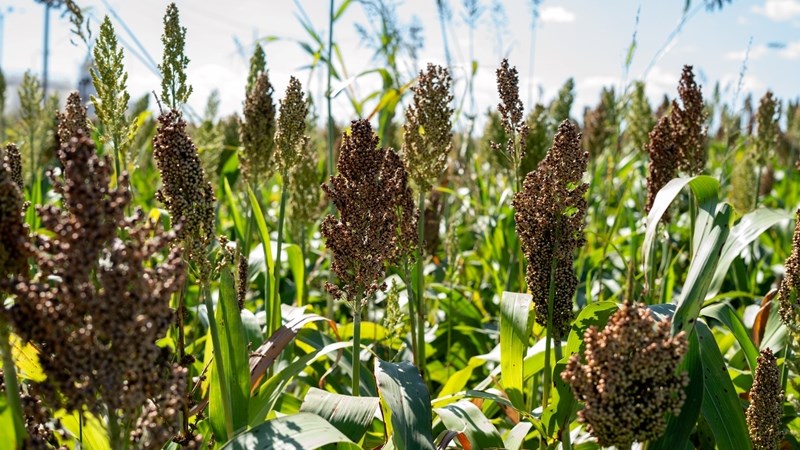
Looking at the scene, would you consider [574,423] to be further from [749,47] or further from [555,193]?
[749,47]

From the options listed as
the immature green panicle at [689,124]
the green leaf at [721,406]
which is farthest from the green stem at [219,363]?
the immature green panicle at [689,124]

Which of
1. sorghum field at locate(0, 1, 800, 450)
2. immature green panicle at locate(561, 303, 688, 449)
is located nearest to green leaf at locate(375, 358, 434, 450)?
sorghum field at locate(0, 1, 800, 450)

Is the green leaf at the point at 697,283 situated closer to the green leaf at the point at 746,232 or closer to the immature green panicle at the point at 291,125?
the green leaf at the point at 746,232

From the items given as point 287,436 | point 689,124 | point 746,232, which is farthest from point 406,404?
point 689,124

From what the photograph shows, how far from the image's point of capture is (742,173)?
6910 mm

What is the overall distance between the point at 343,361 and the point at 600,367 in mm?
1733

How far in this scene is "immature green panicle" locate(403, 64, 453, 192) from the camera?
10.5ft

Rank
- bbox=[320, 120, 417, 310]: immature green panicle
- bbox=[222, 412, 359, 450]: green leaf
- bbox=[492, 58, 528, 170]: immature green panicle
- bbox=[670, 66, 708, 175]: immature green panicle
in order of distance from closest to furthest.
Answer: bbox=[222, 412, 359, 450]: green leaf < bbox=[320, 120, 417, 310]: immature green panicle < bbox=[492, 58, 528, 170]: immature green panicle < bbox=[670, 66, 708, 175]: immature green panicle

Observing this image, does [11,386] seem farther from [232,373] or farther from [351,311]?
[351,311]

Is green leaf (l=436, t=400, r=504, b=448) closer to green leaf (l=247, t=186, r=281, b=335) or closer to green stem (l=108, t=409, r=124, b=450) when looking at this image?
green leaf (l=247, t=186, r=281, b=335)

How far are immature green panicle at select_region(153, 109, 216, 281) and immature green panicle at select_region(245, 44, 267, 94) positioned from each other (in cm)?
195

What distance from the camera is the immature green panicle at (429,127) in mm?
3193

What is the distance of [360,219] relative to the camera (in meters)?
2.60

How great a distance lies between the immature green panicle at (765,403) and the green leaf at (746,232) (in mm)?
740
